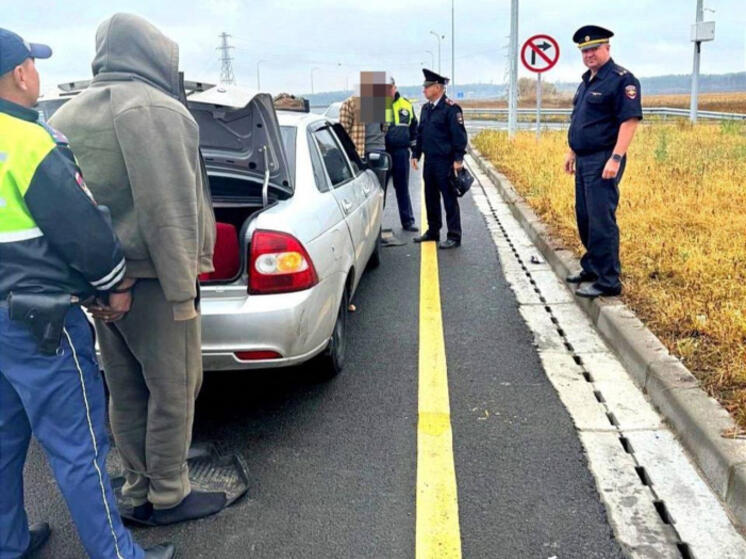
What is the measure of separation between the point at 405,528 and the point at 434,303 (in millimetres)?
2902

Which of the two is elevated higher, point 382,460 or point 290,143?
point 290,143

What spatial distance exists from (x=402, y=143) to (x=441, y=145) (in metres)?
1.03

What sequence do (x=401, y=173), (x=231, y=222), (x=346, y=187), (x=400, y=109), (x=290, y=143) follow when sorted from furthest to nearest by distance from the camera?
1. (x=401, y=173)
2. (x=400, y=109)
3. (x=346, y=187)
4. (x=290, y=143)
5. (x=231, y=222)

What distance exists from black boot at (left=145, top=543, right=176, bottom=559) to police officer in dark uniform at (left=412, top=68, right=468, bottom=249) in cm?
510

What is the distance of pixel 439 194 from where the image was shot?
23.8ft

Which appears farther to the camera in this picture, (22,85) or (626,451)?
(626,451)

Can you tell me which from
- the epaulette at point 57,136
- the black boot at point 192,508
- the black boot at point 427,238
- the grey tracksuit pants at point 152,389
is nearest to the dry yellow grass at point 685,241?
the black boot at point 427,238

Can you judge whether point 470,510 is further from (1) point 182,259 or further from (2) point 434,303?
(2) point 434,303

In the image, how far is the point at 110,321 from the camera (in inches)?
95.5

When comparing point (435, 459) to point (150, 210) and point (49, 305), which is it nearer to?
point (150, 210)

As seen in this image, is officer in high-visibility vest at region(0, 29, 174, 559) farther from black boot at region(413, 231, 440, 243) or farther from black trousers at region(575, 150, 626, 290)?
black boot at region(413, 231, 440, 243)

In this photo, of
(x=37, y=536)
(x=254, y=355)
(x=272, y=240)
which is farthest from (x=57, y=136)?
(x=37, y=536)

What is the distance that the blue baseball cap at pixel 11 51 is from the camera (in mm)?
2002

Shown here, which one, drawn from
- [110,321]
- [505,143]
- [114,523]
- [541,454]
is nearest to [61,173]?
[110,321]
